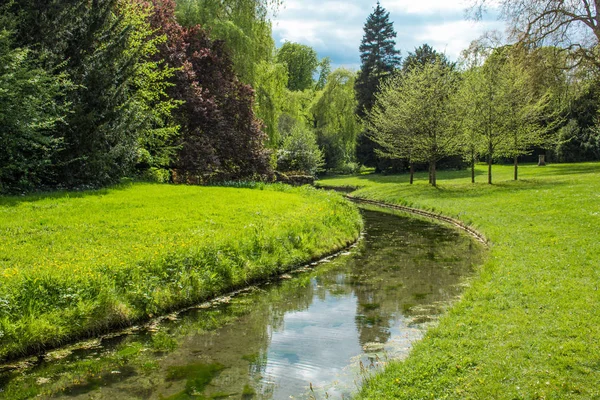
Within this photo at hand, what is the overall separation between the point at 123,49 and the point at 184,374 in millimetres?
16883

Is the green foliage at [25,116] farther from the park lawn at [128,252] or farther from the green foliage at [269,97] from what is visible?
the green foliage at [269,97]

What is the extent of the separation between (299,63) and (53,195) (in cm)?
6806

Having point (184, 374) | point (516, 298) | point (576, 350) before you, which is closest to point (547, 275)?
point (516, 298)

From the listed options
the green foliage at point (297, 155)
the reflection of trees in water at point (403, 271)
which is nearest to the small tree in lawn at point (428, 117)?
the green foliage at point (297, 155)

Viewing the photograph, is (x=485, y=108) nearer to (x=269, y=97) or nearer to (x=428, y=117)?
(x=428, y=117)

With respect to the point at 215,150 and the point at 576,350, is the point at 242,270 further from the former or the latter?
the point at 215,150

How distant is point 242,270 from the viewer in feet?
41.1

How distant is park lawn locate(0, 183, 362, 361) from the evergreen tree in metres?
36.9

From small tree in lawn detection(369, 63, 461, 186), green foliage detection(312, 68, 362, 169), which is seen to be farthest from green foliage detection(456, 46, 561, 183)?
green foliage detection(312, 68, 362, 169)

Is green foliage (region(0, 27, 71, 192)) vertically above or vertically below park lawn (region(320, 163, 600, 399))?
above

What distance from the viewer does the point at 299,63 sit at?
264ft

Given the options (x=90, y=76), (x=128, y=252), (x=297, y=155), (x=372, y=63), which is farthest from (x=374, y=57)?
(x=128, y=252)

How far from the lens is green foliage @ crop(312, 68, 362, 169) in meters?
58.1

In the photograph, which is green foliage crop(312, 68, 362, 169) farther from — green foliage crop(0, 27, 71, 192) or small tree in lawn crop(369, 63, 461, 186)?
green foliage crop(0, 27, 71, 192)
